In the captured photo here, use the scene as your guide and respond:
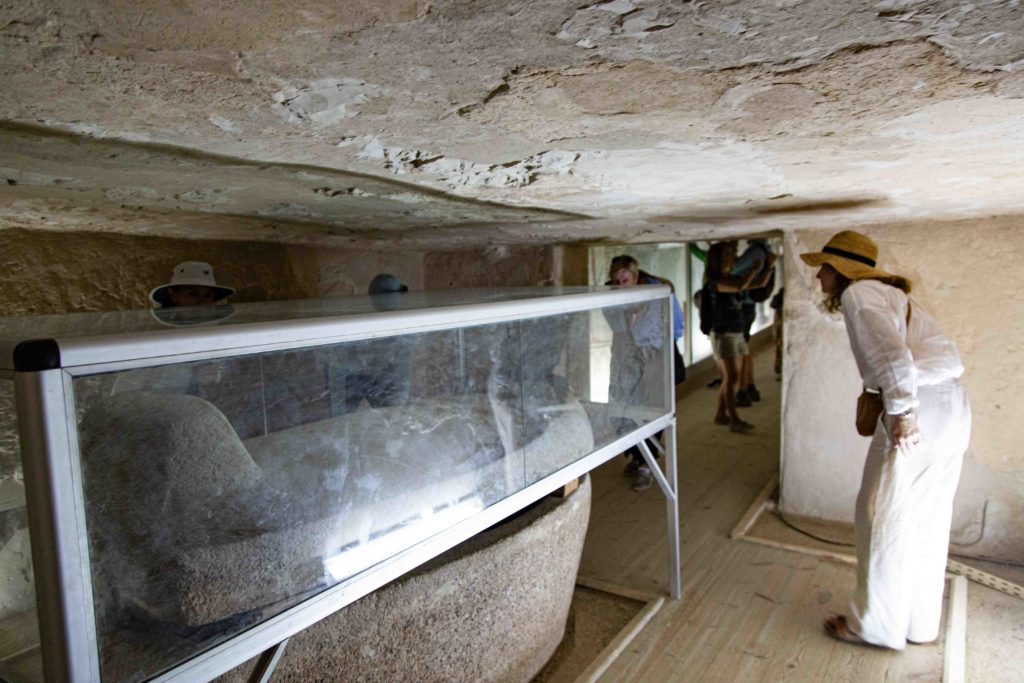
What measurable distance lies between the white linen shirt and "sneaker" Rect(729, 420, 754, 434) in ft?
9.92

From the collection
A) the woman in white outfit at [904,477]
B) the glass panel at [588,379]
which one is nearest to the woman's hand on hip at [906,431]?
the woman in white outfit at [904,477]

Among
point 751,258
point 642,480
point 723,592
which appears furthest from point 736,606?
point 751,258

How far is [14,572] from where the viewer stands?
1.00 m

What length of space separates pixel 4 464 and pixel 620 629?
2142 millimetres

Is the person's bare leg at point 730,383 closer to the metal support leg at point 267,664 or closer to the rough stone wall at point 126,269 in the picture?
the rough stone wall at point 126,269

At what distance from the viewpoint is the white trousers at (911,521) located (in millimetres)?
2201

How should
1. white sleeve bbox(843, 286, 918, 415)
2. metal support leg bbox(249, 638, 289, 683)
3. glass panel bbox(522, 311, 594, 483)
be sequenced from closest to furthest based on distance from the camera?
metal support leg bbox(249, 638, 289, 683) < glass panel bbox(522, 311, 594, 483) < white sleeve bbox(843, 286, 918, 415)

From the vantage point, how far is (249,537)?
115 centimetres

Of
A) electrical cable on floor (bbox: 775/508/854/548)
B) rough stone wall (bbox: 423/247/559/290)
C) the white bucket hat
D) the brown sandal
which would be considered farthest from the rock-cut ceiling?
rough stone wall (bbox: 423/247/559/290)

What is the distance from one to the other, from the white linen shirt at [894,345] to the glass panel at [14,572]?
86.8 inches

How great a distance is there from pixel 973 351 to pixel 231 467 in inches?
125

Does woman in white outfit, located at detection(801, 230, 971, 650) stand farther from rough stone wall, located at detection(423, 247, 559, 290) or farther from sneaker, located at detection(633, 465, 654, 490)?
rough stone wall, located at detection(423, 247, 559, 290)

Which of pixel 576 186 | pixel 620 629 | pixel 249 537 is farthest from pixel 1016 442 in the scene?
pixel 249 537

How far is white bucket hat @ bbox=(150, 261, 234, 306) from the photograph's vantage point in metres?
2.48
